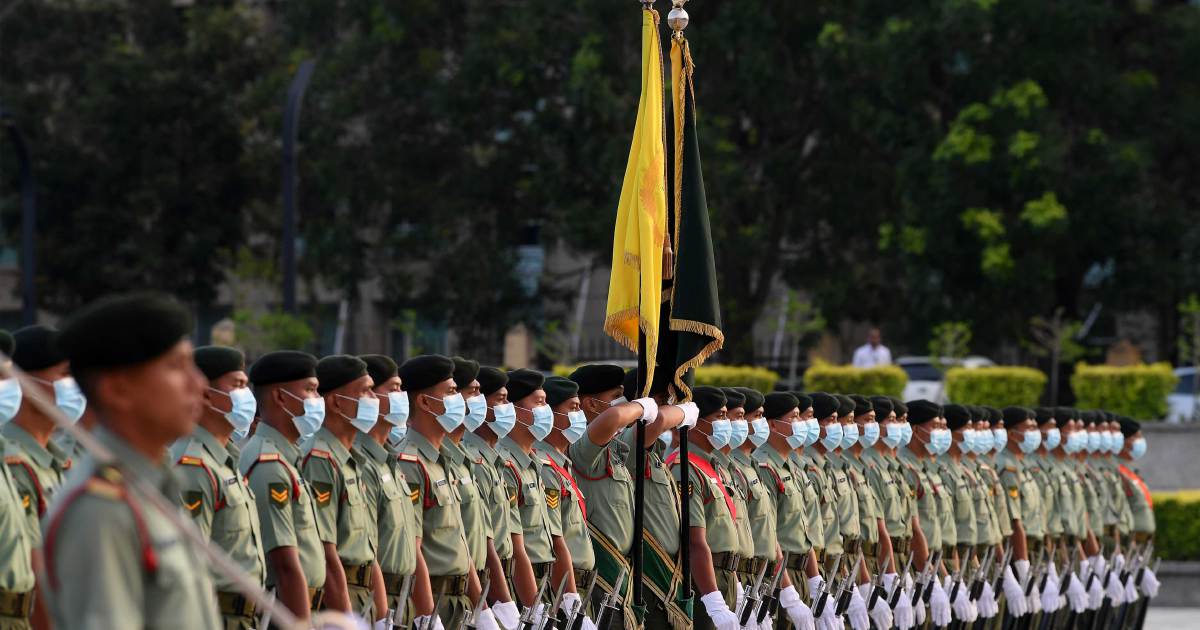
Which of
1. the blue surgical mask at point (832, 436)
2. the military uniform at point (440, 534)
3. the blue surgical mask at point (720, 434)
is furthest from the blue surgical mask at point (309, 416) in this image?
the blue surgical mask at point (832, 436)

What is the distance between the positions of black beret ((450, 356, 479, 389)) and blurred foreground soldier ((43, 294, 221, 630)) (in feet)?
13.1

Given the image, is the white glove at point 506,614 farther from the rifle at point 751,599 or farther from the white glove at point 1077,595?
the white glove at point 1077,595

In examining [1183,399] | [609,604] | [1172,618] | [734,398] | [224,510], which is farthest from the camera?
[1183,399]

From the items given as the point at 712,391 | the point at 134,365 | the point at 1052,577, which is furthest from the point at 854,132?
the point at 134,365

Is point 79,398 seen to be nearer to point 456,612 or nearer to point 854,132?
point 456,612

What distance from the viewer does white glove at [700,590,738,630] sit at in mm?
8578

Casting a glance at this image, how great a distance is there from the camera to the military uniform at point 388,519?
6.78 meters

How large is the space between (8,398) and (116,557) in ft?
A: 7.93

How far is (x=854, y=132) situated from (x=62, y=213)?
1258cm

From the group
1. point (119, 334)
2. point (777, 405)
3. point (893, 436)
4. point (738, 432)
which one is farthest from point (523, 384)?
point (119, 334)

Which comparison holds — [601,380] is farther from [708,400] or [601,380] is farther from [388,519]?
[388,519]

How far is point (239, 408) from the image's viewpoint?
601 cm

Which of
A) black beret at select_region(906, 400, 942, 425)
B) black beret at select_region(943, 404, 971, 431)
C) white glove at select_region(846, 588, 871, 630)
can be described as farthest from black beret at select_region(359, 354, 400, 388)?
black beret at select_region(943, 404, 971, 431)

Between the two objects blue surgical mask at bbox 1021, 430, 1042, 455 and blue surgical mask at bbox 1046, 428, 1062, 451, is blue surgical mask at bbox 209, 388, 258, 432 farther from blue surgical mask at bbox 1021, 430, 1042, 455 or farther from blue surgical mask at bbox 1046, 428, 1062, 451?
blue surgical mask at bbox 1046, 428, 1062, 451
